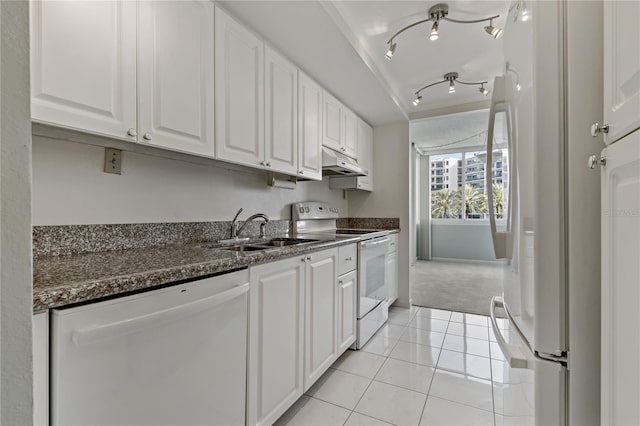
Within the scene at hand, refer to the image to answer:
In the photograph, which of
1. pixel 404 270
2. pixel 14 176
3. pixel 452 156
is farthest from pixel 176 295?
pixel 452 156

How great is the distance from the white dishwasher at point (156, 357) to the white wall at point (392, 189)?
2.61 meters

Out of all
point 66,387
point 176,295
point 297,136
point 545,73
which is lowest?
point 66,387

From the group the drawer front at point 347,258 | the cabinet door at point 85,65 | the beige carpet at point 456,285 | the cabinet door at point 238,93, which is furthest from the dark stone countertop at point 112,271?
the beige carpet at point 456,285

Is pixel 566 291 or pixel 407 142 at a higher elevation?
pixel 407 142

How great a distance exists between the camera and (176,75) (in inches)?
51.1

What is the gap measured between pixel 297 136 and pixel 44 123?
1457 mm

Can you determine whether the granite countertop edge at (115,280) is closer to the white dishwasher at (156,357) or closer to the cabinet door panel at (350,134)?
the white dishwasher at (156,357)

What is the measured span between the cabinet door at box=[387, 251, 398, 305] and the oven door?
21 centimetres

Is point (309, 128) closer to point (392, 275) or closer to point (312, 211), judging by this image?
point (312, 211)

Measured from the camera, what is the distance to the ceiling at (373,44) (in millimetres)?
1664

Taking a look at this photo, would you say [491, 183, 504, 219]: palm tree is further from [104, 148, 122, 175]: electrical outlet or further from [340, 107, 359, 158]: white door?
[104, 148, 122, 175]: electrical outlet

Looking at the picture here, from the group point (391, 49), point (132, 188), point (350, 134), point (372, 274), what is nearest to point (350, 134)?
point (350, 134)

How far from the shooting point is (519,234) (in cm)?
100

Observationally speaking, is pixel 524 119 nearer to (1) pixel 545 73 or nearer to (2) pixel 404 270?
(1) pixel 545 73
